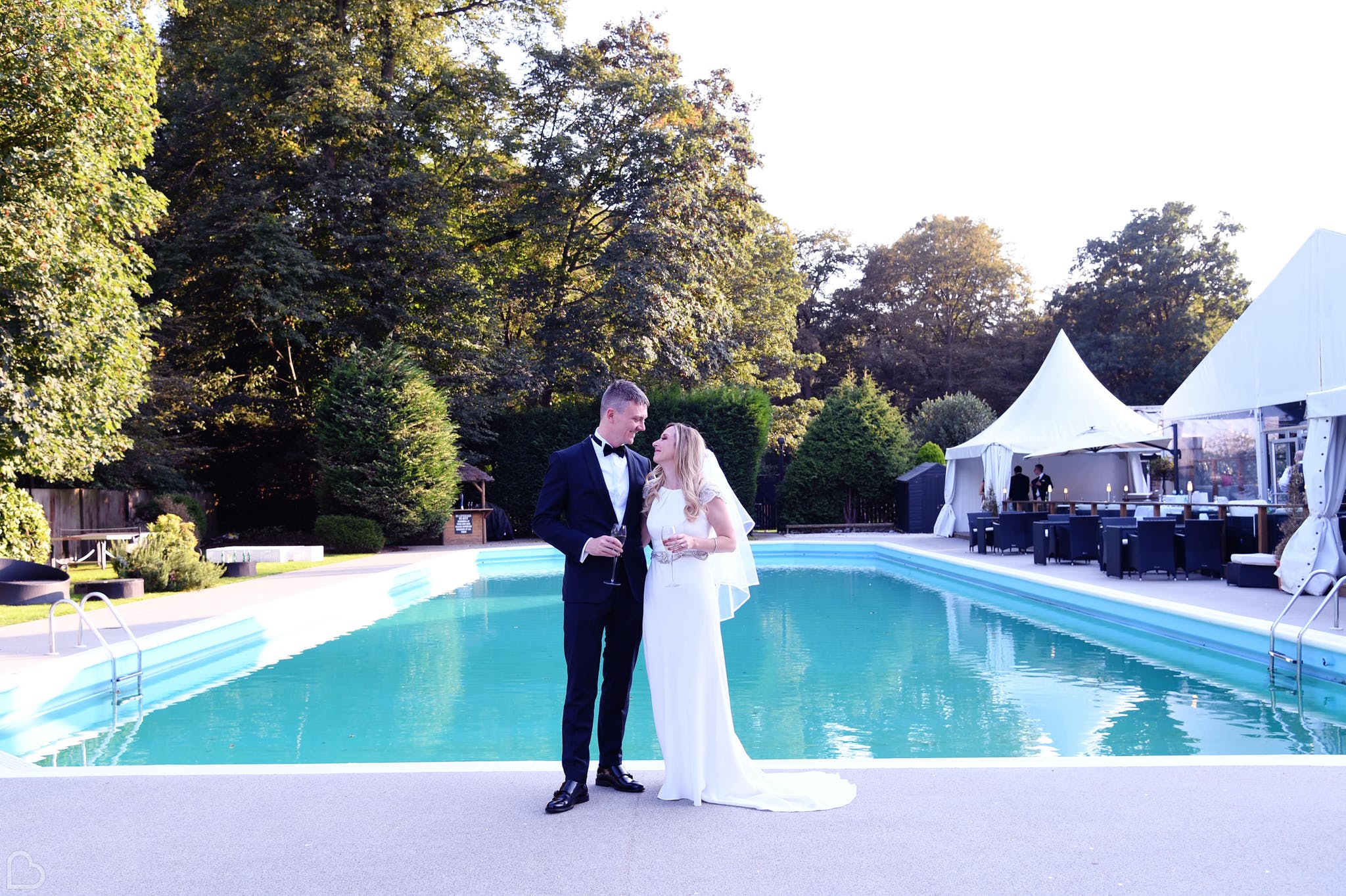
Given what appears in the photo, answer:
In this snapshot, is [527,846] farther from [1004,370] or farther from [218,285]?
[1004,370]

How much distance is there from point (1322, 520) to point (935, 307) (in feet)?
96.6

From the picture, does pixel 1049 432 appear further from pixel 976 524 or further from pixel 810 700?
pixel 810 700

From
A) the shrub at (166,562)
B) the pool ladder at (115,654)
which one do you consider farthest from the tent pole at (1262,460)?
the pool ladder at (115,654)

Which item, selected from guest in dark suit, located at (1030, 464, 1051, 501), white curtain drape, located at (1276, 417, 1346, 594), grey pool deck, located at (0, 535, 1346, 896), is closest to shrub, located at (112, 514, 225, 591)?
grey pool deck, located at (0, 535, 1346, 896)

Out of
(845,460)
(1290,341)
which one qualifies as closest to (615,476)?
(1290,341)

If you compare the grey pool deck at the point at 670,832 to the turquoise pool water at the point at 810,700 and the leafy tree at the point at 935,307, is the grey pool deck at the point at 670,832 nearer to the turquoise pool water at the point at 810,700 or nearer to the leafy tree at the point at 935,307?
the turquoise pool water at the point at 810,700

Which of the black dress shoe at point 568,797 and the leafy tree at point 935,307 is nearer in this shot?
the black dress shoe at point 568,797

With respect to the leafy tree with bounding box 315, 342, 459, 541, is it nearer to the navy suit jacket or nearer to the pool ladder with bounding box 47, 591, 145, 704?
the pool ladder with bounding box 47, 591, 145, 704

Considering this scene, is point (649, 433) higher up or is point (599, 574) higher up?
point (649, 433)

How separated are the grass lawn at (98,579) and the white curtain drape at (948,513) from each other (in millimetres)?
11490

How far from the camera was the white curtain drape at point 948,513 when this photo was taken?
68.0 ft

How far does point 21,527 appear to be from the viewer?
1226cm

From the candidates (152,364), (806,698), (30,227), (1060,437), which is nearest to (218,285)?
(152,364)

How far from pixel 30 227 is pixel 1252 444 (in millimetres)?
18243
